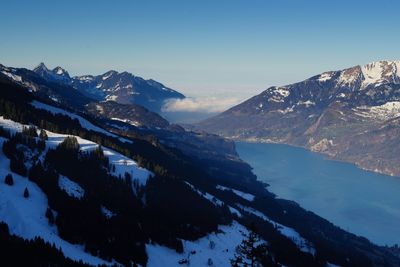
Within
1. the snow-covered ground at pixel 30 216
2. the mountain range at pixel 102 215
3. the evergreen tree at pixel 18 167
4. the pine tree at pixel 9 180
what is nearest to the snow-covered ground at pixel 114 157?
the mountain range at pixel 102 215

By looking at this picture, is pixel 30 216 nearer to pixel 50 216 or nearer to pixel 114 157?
pixel 50 216

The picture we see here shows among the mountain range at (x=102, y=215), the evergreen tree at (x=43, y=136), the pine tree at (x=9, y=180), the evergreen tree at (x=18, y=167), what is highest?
the evergreen tree at (x=43, y=136)

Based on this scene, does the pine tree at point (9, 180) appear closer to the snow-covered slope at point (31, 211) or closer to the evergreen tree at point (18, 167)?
the snow-covered slope at point (31, 211)

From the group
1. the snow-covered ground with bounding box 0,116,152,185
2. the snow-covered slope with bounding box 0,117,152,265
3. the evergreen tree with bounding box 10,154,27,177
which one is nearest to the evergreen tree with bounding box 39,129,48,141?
the snow-covered ground with bounding box 0,116,152,185

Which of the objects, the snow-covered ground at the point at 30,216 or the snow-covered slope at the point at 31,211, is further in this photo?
the snow-covered slope at the point at 31,211

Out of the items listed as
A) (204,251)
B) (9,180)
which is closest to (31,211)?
(9,180)

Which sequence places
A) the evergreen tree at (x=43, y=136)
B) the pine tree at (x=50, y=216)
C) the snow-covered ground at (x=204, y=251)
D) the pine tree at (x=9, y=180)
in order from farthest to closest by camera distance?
the evergreen tree at (x=43, y=136), the snow-covered ground at (x=204, y=251), the pine tree at (x=9, y=180), the pine tree at (x=50, y=216)

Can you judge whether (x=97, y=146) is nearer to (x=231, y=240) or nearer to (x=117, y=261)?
(x=231, y=240)
